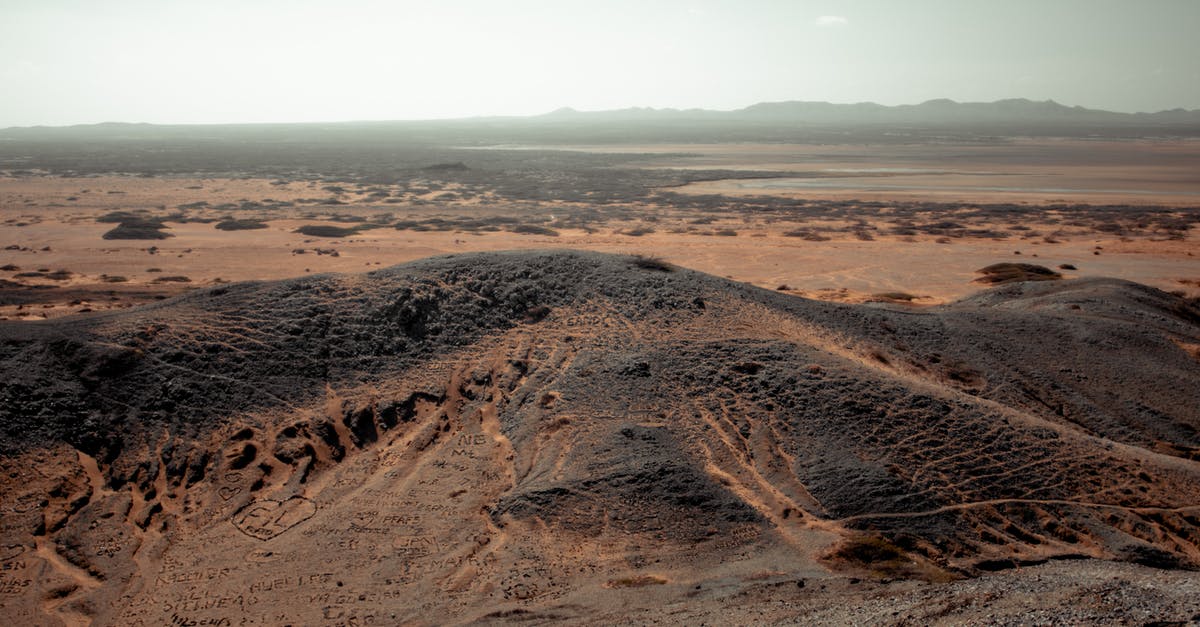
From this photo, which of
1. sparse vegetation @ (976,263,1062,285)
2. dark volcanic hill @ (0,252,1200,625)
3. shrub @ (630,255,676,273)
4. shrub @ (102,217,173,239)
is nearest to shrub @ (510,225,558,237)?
shrub @ (102,217,173,239)

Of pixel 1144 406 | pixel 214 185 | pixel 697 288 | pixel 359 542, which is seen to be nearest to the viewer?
pixel 359 542

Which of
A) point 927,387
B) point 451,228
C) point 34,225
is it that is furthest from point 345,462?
point 34,225

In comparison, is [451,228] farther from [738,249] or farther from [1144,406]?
[1144,406]

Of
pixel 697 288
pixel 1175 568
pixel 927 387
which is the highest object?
pixel 697 288

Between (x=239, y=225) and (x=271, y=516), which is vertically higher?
(x=239, y=225)

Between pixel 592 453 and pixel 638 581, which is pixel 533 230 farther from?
pixel 638 581

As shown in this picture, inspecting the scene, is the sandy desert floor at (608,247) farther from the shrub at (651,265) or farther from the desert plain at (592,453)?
the shrub at (651,265)

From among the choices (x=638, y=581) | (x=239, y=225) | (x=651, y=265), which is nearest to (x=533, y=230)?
(x=239, y=225)

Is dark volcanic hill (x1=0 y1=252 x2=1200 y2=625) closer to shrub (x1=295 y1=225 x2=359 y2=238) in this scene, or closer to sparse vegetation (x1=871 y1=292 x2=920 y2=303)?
sparse vegetation (x1=871 y1=292 x2=920 y2=303)
